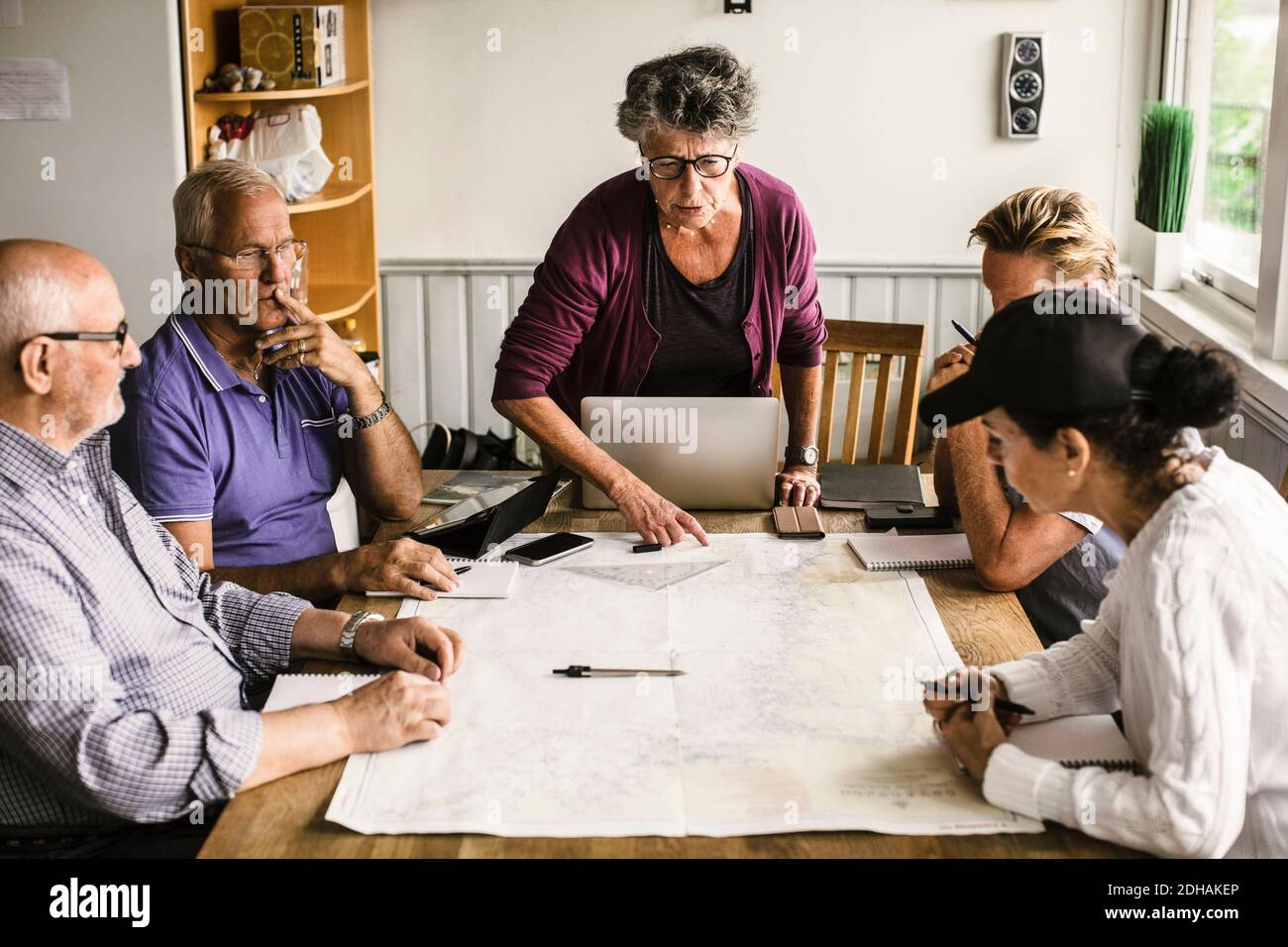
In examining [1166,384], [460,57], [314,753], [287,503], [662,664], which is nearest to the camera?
[1166,384]

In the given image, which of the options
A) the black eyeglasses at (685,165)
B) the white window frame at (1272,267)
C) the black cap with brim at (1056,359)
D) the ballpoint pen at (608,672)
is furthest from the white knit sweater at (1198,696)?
the white window frame at (1272,267)

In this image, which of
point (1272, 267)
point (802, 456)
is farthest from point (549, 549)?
point (1272, 267)

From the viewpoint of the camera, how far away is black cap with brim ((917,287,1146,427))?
127cm

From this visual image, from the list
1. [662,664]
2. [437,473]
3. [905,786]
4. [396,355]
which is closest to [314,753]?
[662,664]

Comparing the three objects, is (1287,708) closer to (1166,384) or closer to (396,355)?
(1166,384)

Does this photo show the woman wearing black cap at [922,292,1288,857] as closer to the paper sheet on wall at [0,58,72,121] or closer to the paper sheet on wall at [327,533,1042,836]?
the paper sheet on wall at [327,533,1042,836]

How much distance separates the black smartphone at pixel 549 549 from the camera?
77.9 inches

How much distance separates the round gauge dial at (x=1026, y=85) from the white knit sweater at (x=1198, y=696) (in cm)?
280

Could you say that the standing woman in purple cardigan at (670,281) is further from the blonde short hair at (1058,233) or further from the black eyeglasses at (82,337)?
the black eyeglasses at (82,337)

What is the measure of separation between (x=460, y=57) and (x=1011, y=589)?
2762mm

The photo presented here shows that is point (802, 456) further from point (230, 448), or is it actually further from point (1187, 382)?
point (1187, 382)

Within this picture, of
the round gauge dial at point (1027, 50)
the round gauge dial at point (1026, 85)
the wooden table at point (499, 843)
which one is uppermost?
the round gauge dial at point (1027, 50)

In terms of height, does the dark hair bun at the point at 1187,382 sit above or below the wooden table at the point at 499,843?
above

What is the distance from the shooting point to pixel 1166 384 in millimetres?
1269
